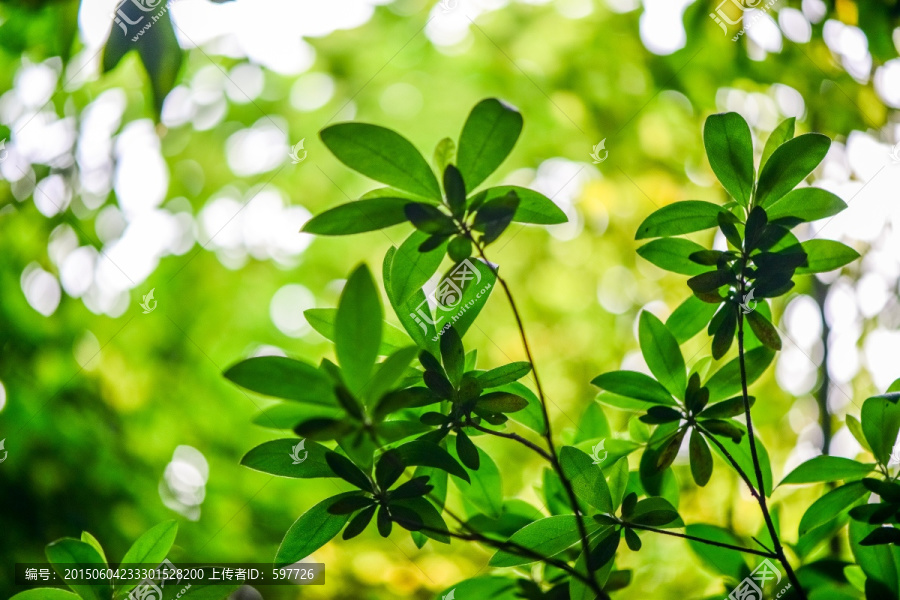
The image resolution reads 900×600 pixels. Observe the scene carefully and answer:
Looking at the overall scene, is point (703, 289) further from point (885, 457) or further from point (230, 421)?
point (230, 421)

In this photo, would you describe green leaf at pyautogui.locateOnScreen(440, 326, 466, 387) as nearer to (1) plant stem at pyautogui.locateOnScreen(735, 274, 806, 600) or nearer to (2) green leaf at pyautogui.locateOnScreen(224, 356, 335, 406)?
(2) green leaf at pyautogui.locateOnScreen(224, 356, 335, 406)

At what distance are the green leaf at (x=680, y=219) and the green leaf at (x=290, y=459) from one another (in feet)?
1.41

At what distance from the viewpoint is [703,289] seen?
625mm

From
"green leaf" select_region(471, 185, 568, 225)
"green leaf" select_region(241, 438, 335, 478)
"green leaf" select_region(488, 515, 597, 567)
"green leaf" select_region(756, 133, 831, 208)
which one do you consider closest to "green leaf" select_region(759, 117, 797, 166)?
"green leaf" select_region(756, 133, 831, 208)

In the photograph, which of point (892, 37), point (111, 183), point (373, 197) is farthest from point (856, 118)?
point (111, 183)

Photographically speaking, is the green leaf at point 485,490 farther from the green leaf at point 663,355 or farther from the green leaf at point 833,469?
the green leaf at point 833,469

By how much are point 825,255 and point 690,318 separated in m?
0.16

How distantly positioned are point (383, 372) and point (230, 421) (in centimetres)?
183

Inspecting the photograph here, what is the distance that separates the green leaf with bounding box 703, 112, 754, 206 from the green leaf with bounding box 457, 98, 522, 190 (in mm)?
239

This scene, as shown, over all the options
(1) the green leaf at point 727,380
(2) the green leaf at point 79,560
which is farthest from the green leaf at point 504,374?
(2) the green leaf at point 79,560

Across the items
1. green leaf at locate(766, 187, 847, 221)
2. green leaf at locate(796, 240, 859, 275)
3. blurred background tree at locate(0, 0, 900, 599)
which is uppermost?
green leaf at locate(766, 187, 847, 221)

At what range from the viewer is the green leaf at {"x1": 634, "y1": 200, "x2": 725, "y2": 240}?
0.65 metres

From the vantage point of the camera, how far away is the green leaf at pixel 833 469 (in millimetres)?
681

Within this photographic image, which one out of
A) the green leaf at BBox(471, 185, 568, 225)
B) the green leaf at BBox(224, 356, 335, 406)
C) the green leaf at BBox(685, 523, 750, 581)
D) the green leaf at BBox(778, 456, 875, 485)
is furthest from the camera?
the green leaf at BBox(685, 523, 750, 581)
